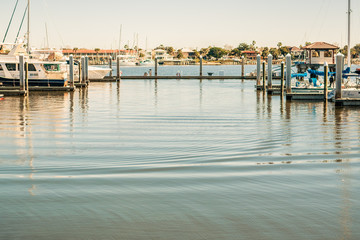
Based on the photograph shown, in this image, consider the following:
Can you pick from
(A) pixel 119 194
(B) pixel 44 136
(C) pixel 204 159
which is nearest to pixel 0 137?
(B) pixel 44 136

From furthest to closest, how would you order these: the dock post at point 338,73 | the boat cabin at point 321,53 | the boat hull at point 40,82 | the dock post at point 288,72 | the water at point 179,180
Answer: the boat cabin at point 321,53
the boat hull at point 40,82
the dock post at point 288,72
the dock post at point 338,73
the water at point 179,180

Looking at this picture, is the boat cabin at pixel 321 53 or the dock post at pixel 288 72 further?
the boat cabin at pixel 321 53

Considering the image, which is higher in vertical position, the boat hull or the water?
the boat hull

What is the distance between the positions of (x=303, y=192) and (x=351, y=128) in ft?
32.6

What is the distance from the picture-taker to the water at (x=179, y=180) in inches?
272

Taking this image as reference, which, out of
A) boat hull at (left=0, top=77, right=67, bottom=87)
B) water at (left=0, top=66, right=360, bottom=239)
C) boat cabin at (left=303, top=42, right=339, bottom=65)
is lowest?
water at (left=0, top=66, right=360, bottom=239)

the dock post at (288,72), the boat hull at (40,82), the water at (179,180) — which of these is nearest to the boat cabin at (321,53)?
the dock post at (288,72)

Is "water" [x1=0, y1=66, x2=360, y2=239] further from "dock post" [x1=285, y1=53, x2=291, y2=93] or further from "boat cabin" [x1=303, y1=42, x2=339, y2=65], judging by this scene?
"boat cabin" [x1=303, y1=42, x2=339, y2=65]

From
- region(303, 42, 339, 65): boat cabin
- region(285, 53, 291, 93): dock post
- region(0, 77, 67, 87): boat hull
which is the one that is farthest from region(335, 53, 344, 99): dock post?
region(0, 77, 67, 87): boat hull

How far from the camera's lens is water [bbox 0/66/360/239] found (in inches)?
272

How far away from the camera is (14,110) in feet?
81.6

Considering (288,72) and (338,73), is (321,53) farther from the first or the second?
(338,73)

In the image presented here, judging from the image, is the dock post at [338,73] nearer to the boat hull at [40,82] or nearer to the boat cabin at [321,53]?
the boat cabin at [321,53]

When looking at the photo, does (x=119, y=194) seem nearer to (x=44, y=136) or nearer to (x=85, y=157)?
(x=85, y=157)
